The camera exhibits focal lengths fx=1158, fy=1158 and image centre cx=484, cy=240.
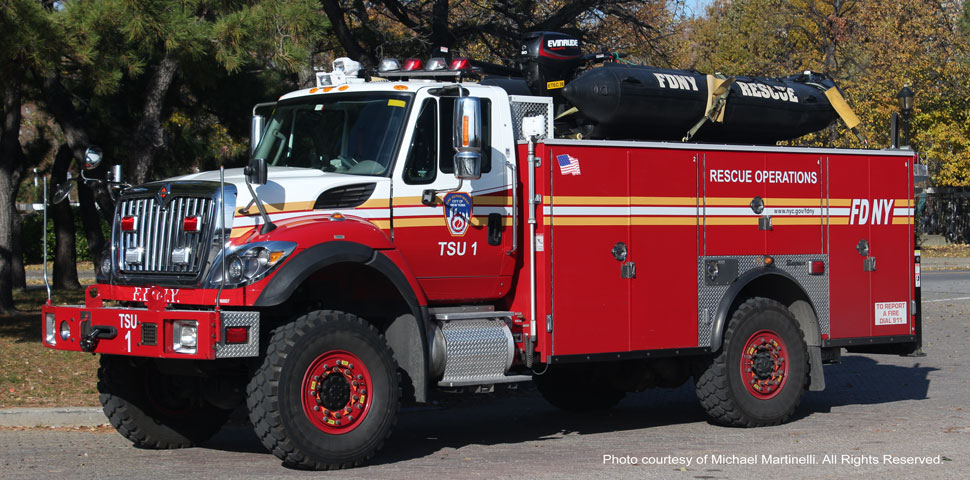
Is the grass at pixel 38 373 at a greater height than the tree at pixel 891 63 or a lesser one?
lesser

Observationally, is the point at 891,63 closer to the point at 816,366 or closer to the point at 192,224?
the point at 816,366

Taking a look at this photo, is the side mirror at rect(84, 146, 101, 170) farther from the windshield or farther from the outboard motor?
the outboard motor

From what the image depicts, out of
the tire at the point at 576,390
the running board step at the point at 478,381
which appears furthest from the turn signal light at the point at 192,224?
the tire at the point at 576,390

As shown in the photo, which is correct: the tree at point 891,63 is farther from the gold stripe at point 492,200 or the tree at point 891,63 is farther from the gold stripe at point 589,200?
the gold stripe at point 492,200

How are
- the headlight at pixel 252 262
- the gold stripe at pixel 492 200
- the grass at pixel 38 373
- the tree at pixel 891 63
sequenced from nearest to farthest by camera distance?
1. the headlight at pixel 252 262
2. the gold stripe at pixel 492 200
3. the grass at pixel 38 373
4. the tree at pixel 891 63

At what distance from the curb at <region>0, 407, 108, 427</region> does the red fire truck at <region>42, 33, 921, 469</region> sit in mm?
1463

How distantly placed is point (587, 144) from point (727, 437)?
2.75 m

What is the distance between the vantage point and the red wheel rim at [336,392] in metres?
7.89

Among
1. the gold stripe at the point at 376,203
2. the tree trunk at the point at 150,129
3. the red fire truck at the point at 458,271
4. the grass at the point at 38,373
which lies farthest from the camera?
the tree trunk at the point at 150,129

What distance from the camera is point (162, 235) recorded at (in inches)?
326

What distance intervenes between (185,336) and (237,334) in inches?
13.4

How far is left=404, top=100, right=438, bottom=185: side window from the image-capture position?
869 cm

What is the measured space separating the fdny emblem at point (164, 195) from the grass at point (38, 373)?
3.29 meters

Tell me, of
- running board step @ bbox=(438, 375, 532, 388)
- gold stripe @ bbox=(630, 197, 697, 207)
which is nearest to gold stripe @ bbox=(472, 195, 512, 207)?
gold stripe @ bbox=(630, 197, 697, 207)
